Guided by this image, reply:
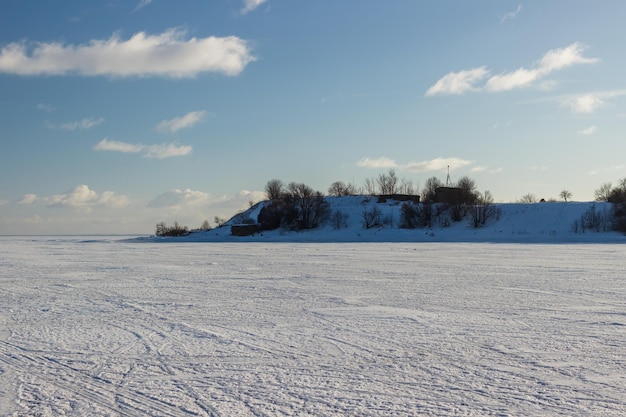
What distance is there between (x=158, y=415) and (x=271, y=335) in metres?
2.65

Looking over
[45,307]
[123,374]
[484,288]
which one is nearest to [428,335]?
[123,374]

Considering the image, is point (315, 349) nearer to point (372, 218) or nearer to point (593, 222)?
point (593, 222)

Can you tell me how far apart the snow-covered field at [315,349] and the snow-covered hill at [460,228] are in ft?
108

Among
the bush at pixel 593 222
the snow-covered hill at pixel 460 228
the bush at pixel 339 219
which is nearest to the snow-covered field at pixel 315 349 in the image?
the snow-covered hill at pixel 460 228

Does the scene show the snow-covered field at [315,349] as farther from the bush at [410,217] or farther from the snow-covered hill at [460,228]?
the bush at [410,217]

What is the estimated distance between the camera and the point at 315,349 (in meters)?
5.79

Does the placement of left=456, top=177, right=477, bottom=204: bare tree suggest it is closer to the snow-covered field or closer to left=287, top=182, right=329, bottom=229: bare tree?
left=287, top=182, right=329, bottom=229: bare tree

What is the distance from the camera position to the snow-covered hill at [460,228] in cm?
4450

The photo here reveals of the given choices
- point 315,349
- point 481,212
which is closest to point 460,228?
point 481,212

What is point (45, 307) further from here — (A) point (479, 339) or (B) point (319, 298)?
(A) point (479, 339)

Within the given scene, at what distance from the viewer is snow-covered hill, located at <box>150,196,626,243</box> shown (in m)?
44.5

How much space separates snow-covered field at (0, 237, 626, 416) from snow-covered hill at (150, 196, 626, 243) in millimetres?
32939

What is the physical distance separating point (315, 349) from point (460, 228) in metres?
47.0

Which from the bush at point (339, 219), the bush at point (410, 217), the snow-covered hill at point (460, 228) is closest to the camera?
the snow-covered hill at point (460, 228)
